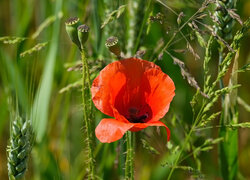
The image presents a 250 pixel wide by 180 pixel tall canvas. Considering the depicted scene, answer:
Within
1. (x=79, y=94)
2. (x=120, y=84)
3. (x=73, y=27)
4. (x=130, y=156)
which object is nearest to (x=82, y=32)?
(x=73, y=27)

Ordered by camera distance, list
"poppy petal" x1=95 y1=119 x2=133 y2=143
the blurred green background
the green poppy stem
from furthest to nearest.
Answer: the blurred green background → the green poppy stem → "poppy petal" x1=95 y1=119 x2=133 y2=143

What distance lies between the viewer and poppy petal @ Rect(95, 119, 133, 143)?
2.64ft

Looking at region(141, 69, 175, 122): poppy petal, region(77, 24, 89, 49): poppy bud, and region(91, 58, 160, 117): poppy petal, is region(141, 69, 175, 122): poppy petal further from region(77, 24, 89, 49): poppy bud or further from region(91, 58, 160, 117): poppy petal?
region(77, 24, 89, 49): poppy bud

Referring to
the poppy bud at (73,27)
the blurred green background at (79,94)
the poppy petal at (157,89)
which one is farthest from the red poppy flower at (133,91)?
the blurred green background at (79,94)

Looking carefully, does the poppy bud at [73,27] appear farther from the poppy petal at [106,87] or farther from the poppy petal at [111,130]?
the poppy petal at [111,130]

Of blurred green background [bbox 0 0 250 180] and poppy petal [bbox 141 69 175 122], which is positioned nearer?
poppy petal [bbox 141 69 175 122]

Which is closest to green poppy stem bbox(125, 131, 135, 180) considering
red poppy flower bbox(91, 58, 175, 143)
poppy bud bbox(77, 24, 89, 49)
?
red poppy flower bbox(91, 58, 175, 143)

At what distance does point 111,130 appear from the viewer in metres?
0.81

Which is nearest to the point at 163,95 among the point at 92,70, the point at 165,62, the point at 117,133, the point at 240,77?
the point at 117,133

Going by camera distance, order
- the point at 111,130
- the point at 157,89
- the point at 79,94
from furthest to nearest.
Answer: the point at 79,94 < the point at 157,89 < the point at 111,130

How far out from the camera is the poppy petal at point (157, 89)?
0.90 meters

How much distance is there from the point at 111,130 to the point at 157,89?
16 cm

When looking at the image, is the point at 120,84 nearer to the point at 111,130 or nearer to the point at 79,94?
the point at 111,130

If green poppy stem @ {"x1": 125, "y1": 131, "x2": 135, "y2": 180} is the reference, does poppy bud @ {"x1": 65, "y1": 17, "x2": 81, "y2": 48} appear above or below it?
above
